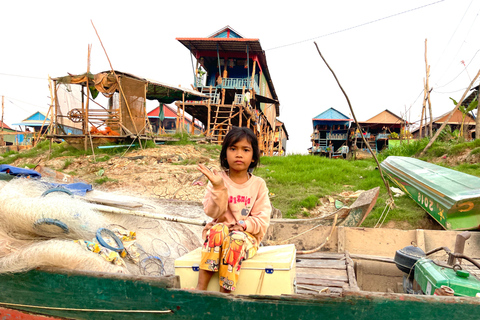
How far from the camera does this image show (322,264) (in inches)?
132

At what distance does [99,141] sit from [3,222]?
34.2 ft

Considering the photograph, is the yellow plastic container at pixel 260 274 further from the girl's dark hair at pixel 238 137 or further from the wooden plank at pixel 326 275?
the wooden plank at pixel 326 275

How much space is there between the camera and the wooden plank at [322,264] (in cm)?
323

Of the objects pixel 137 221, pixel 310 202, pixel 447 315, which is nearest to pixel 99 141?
pixel 310 202

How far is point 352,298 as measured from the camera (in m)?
1.67

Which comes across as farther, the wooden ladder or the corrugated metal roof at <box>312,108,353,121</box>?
the corrugated metal roof at <box>312,108,353,121</box>

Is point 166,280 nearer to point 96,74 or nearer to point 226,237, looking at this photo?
point 226,237

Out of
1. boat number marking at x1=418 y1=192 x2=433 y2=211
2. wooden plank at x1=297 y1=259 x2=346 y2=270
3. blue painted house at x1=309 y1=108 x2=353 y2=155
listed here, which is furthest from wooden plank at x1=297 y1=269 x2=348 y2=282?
blue painted house at x1=309 y1=108 x2=353 y2=155

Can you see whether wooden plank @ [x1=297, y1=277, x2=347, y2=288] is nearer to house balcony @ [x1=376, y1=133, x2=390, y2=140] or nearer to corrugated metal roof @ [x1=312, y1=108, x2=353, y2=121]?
house balcony @ [x1=376, y1=133, x2=390, y2=140]

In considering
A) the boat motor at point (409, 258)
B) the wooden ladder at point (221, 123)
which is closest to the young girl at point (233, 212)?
the boat motor at point (409, 258)

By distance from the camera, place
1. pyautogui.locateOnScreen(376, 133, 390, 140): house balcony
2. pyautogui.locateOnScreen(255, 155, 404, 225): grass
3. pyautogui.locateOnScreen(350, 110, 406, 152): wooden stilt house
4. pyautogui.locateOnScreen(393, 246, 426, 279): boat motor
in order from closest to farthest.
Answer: pyautogui.locateOnScreen(393, 246, 426, 279): boat motor < pyautogui.locateOnScreen(255, 155, 404, 225): grass < pyautogui.locateOnScreen(376, 133, 390, 140): house balcony < pyautogui.locateOnScreen(350, 110, 406, 152): wooden stilt house

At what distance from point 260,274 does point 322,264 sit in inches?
65.3

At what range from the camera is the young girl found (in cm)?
193

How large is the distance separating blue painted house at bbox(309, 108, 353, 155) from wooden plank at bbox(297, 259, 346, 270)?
90.3 ft
